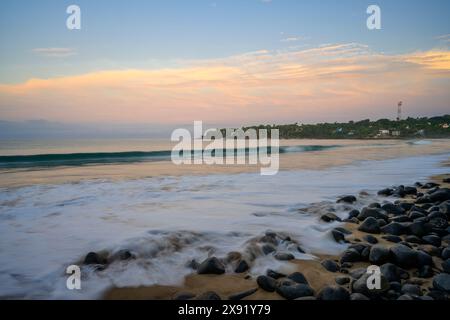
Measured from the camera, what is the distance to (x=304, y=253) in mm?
4152

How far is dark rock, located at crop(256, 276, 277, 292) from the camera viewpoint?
10.3 feet

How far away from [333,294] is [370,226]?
2455 mm

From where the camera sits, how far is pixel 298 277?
10.7 feet

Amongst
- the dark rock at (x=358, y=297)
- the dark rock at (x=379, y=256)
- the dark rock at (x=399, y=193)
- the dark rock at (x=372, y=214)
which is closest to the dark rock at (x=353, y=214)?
the dark rock at (x=372, y=214)

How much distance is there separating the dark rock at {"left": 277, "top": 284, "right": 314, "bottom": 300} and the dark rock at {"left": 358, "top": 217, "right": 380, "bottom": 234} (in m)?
2.35

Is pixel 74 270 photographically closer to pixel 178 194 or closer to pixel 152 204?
pixel 152 204

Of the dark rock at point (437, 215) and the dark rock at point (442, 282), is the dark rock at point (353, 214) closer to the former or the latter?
the dark rock at point (437, 215)

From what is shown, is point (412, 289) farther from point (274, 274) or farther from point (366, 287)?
point (274, 274)

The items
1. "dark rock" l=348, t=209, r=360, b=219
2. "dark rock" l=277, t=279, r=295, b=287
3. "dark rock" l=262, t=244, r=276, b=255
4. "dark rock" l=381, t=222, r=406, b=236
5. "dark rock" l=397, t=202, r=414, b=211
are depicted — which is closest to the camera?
"dark rock" l=277, t=279, r=295, b=287

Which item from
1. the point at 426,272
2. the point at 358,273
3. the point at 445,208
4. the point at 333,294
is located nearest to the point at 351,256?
the point at 358,273

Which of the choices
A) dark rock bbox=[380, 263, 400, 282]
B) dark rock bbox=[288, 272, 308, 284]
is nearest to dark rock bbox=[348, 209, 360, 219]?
dark rock bbox=[380, 263, 400, 282]

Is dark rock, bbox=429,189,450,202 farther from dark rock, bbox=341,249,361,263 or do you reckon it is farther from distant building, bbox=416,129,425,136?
distant building, bbox=416,129,425,136
